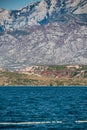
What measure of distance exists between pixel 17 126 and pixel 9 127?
3.56 m

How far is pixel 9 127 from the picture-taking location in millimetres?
132375

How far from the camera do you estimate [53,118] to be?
16400 centimetres

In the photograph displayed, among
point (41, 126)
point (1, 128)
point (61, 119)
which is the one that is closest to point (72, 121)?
point (61, 119)

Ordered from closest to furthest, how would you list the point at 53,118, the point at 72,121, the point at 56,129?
the point at 56,129 < the point at 72,121 < the point at 53,118

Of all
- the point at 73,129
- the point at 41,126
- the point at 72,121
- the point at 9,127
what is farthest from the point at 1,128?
the point at 72,121

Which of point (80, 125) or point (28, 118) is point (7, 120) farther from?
point (80, 125)

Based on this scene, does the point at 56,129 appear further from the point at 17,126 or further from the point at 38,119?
the point at 38,119

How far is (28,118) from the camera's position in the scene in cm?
16425

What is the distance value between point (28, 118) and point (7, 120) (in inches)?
432

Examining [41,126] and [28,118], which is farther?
[28,118]

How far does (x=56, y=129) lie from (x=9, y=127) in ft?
48.8

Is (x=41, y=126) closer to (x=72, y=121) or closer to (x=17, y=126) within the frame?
(x=17, y=126)

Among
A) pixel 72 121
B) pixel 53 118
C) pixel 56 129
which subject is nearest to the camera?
pixel 56 129

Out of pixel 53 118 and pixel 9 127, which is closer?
pixel 9 127
